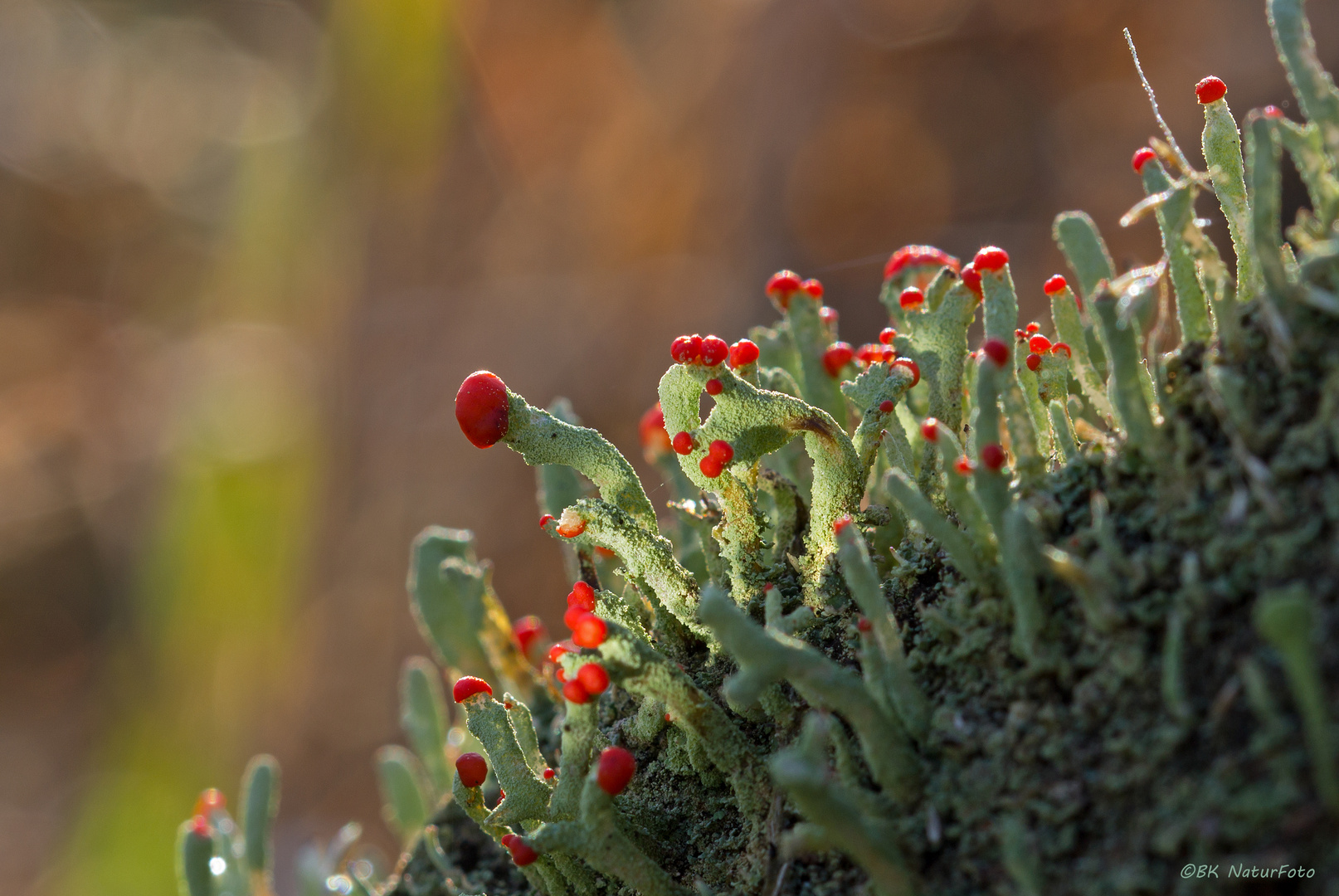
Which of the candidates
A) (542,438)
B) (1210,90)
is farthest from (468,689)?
(1210,90)

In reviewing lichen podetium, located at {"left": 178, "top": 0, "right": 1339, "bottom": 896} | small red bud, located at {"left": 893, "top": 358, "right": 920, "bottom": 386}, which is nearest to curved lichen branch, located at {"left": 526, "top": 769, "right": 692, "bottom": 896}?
lichen podetium, located at {"left": 178, "top": 0, "right": 1339, "bottom": 896}

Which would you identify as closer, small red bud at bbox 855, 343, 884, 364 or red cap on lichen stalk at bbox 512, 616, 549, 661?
small red bud at bbox 855, 343, 884, 364

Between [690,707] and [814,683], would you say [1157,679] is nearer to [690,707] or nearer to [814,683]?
[814,683]

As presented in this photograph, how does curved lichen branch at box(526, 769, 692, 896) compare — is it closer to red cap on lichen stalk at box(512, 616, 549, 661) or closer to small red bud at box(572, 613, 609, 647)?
small red bud at box(572, 613, 609, 647)

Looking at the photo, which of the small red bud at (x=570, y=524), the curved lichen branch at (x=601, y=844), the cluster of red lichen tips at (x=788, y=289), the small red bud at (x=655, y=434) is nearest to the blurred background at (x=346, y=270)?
the small red bud at (x=655, y=434)

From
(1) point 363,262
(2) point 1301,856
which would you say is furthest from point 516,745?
(1) point 363,262
